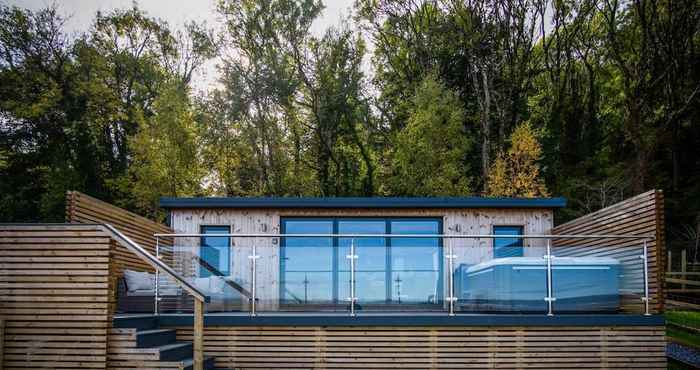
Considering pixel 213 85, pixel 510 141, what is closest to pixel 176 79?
pixel 213 85

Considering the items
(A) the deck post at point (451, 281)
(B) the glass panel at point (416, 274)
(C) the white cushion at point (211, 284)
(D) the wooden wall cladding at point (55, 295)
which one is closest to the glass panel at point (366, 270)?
(B) the glass panel at point (416, 274)

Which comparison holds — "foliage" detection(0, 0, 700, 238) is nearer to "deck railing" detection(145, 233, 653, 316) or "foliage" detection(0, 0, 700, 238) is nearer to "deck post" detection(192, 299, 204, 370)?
"deck railing" detection(145, 233, 653, 316)

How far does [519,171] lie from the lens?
2530 cm

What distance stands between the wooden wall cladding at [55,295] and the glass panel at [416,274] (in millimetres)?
3784

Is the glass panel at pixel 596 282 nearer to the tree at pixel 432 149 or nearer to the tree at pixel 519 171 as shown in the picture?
the tree at pixel 519 171

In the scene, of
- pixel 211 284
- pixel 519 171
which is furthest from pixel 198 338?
pixel 519 171

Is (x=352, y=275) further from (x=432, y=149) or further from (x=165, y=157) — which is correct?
(x=165, y=157)

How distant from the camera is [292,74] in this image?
30.0 m

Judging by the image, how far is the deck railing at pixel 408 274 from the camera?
29.8ft

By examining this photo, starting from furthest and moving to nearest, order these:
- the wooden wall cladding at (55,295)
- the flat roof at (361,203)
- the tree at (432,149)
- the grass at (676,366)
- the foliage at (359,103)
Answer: the foliage at (359,103) → the tree at (432,149) → the flat roof at (361,203) → the grass at (676,366) → the wooden wall cladding at (55,295)

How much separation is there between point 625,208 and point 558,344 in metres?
2.42

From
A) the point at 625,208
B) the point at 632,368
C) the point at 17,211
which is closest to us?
the point at 632,368

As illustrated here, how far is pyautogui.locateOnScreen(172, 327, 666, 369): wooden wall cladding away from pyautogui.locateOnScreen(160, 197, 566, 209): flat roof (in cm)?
336

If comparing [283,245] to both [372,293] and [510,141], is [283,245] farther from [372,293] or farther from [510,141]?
[510,141]
